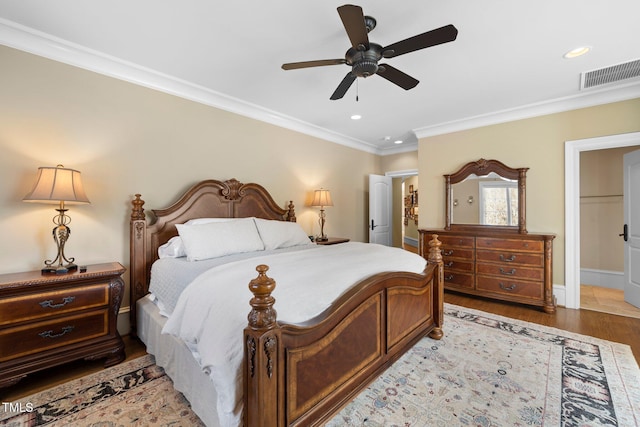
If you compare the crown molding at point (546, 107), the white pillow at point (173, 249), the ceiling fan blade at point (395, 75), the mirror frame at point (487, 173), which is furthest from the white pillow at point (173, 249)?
the crown molding at point (546, 107)

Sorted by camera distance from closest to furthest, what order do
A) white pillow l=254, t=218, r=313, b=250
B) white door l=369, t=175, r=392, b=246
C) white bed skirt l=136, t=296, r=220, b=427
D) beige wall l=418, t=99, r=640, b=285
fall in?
white bed skirt l=136, t=296, r=220, b=427
white pillow l=254, t=218, r=313, b=250
beige wall l=418, t=99, r=640, b=285
white door l=369, t=175, r=392, b=246

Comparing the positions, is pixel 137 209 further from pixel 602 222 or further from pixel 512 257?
pixel 602 222

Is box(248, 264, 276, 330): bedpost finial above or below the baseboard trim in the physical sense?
above

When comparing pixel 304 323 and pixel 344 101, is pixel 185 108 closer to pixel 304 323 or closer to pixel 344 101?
pixel 344 101

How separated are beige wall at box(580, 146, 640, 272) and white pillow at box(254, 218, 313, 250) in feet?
14.9

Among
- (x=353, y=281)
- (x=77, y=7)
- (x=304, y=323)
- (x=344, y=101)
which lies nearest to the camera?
(x=304, y=323)

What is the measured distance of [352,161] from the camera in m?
5.27

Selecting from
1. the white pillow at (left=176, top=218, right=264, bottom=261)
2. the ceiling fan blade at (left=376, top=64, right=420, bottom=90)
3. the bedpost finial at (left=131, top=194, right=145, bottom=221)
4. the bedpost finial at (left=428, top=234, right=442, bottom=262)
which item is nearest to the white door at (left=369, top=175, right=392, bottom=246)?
the bedpost finial at (left=428, top=234, right=442, bottom=262)

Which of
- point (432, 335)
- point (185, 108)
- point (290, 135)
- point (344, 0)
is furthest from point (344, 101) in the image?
point (432, 335)

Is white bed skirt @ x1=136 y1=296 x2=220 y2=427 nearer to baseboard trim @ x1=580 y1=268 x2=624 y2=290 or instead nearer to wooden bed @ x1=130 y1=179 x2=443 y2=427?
wooden bed @ x1=130 y1=179 x2=443 y2=427

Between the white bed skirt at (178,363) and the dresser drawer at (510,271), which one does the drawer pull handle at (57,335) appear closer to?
the white bed skirt at (178,363)

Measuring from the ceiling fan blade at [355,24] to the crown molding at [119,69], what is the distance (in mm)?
2008

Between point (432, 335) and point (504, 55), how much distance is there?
260cm

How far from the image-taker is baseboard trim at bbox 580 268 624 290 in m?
4.09
